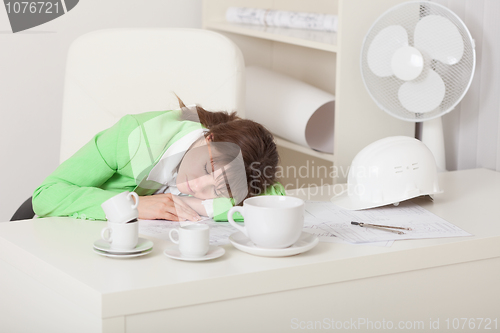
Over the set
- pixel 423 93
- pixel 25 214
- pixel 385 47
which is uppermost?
pixel 385 47

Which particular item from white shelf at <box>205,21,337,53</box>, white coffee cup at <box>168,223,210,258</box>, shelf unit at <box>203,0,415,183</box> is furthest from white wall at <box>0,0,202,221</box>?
white coffee cup at <box>168,223,210,258</box>

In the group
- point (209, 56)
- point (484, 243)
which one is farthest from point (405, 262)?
point (209, 56)

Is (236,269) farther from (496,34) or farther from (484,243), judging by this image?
(496,34)

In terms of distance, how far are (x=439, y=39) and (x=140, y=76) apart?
82cm

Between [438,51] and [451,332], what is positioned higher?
[438,51]

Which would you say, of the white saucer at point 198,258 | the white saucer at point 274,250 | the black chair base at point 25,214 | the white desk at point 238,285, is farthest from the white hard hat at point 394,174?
the black chair base at point 25,214

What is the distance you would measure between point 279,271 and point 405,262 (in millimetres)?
248

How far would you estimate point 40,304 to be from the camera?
0.96 meters

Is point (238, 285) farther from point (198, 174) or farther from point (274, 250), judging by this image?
point (198, 174)

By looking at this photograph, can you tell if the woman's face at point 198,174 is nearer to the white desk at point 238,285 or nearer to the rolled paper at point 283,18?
the white desk at point 238,285

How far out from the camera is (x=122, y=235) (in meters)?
0.96

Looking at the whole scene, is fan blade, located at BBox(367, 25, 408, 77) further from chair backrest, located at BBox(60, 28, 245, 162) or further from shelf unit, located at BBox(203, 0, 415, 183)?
Result: chair backrest, located at BBox(60, 28, 245, 162)

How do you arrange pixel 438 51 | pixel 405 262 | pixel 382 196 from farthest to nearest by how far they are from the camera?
Answer: pixel 438 51, pixel 382 196, pixel 405 262

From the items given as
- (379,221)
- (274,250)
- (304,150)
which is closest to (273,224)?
(274,250)
